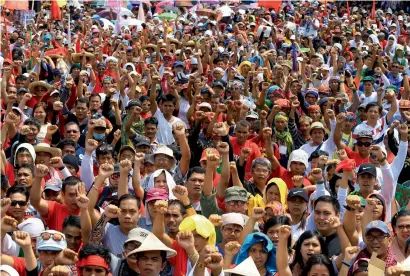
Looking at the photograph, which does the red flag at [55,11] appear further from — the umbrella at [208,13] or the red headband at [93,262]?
the red headband at [93,262]

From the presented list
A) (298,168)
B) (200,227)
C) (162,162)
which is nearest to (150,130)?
(162,162)

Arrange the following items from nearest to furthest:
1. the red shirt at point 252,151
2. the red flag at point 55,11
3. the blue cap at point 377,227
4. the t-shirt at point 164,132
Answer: the blue cap at point 377,227, the red shirt at point 252,151, the t-shirt at point 164,132, the red flag at point 55,11

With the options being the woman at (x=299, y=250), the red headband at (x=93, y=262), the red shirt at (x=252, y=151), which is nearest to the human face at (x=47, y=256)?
the red headband at (x=93, y=262)

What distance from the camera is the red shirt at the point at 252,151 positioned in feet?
28.1

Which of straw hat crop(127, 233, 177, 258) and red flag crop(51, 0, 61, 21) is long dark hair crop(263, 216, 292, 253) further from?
red flag crop(51, 0, 61, 21)

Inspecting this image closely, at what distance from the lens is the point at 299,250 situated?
234 inches

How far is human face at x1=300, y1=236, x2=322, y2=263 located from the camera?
19.2ft

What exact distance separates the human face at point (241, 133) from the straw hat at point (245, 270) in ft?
11.8

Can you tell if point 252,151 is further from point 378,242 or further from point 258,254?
point 378,242

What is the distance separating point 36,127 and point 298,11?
15.4m

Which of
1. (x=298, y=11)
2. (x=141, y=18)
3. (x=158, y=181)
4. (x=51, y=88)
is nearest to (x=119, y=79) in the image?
(x=51, y=88)

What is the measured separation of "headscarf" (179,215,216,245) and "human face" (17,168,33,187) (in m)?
1.79

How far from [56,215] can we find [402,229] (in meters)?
2.48

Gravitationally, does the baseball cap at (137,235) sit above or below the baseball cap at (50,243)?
above
